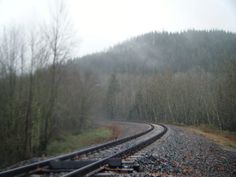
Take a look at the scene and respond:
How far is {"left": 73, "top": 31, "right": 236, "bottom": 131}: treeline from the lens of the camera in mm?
50969

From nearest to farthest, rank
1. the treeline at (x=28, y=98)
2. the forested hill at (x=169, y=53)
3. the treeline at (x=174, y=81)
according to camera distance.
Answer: the treeline at (x=28, y=98)
the treeline at (x=174, y=81)
the forested hill at (x=169, y=53)

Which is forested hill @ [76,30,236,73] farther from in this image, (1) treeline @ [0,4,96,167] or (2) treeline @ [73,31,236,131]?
(1) treeline @ [0,4,96,167]

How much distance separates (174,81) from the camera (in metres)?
69.9

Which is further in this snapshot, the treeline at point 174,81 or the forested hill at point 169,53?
the forested hill at point 169,53

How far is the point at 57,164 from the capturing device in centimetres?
1010

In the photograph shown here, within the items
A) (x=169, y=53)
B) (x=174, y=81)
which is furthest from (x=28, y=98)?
(x=169, y=53)

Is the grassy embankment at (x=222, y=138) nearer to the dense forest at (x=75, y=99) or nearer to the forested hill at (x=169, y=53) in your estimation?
the dense forest at (x=75, y=99)

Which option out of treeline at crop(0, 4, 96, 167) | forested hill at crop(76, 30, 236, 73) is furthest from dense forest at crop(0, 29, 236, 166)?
forested hill at crop(76, 30, 236, 73)

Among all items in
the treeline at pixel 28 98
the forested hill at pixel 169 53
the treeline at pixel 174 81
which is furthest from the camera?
the forested hill at pixel 169 53

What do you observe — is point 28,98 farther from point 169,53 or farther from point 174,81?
point 169,53

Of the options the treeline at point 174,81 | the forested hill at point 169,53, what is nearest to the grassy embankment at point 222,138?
the treeline at point 174,81

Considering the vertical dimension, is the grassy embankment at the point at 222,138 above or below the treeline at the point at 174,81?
below

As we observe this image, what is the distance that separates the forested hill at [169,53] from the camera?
153m

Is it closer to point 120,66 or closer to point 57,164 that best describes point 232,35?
point 120,66
